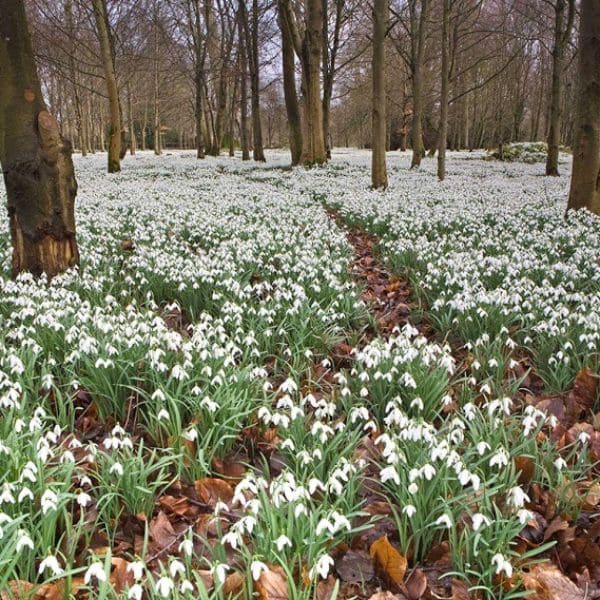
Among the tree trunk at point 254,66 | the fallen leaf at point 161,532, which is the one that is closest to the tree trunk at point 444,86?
the tree trunk at point 254,66

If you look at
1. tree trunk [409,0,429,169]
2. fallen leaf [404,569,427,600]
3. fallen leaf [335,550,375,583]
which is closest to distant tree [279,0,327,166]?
tree trunk [409,0,429,169]

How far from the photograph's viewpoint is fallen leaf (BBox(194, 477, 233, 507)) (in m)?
2.53

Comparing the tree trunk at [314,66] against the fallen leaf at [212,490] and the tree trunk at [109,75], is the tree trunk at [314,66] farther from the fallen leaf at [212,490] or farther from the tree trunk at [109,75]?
the fallen leaf at [212,490]

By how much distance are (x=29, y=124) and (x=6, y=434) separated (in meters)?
3.64

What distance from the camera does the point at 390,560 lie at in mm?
2061

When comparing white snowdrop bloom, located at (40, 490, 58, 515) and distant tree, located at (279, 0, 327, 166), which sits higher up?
distant tree, located at (279, 0, 327, 166)

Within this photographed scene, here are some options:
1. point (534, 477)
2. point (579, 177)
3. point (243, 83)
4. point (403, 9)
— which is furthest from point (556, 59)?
point (534, 477)

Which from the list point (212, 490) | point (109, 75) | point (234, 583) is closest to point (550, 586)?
point (234, 583)

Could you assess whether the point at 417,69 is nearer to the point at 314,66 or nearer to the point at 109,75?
the point at 314,66

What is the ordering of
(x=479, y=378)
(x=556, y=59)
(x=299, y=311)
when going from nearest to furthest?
(x=479, y=378) → (x=299, y=311) → (x=556, y=59)

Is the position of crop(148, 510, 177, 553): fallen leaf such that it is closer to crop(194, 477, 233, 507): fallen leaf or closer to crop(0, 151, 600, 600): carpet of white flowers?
crop(0, 151, 600, 600): carpet of white flowers

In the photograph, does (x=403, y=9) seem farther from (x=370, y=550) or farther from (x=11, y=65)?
(x=370, y=550)

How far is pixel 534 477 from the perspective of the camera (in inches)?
100

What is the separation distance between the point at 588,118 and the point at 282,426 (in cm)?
833
